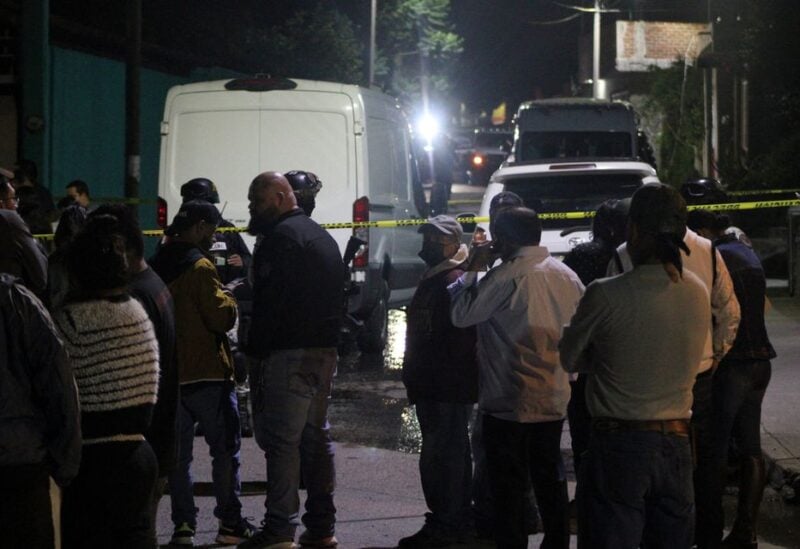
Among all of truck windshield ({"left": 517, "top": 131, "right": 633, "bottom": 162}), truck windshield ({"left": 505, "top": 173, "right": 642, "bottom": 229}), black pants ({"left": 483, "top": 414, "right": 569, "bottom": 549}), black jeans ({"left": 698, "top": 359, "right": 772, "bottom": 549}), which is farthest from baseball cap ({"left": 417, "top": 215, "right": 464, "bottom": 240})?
truck windshield ({"left": 517, "top": 131, "right": 633, "bottom": 162})

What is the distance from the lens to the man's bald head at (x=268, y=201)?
23.7ft

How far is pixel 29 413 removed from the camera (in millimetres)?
4617

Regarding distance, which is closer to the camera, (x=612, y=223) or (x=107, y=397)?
(x=107, y=397)

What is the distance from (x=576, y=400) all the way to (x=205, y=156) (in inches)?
256

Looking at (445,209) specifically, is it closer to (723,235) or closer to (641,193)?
(723,235)

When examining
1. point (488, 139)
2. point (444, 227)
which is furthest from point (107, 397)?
point (488, 139)

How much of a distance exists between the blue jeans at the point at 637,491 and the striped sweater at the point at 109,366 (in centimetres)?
159

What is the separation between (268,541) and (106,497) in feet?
7.34

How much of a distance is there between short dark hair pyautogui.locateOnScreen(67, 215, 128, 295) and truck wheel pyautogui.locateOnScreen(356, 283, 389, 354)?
8.43 meters

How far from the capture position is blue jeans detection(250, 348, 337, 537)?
23.2ft

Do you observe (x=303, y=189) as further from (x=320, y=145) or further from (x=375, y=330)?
(x=375, y=330)

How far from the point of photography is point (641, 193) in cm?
526

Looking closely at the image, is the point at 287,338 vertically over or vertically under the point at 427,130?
under

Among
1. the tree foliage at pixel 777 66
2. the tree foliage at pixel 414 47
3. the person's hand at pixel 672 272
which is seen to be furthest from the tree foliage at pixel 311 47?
the person's hand at pixel 672 272
